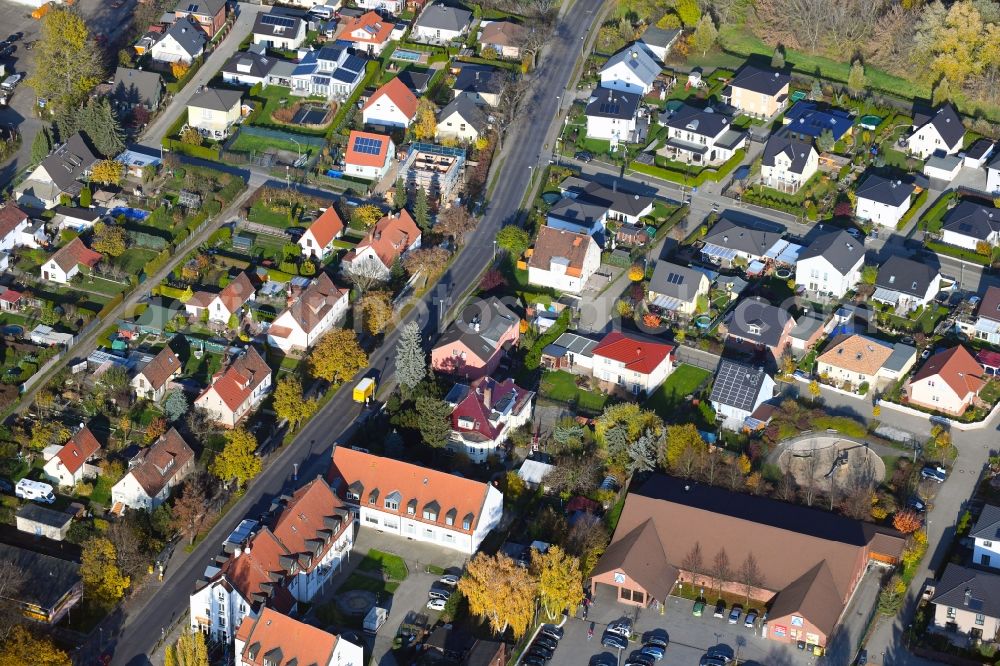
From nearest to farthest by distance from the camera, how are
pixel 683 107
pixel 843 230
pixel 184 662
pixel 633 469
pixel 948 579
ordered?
pixel 184 662 < pixel 948 579 < pixel 633 469 < pixel 843 230 < pixel 683 107

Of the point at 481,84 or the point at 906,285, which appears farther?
the point at 481,84

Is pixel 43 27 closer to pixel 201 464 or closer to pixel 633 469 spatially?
pixel 201 464

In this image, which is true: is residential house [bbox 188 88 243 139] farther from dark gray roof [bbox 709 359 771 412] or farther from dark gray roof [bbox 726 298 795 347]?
dark gray roof [bbox 709 359 771 412]

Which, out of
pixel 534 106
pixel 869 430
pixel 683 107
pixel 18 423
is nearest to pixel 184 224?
pixel 18 423

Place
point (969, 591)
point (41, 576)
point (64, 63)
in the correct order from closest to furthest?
point (969, 591), point (41, 576), point (64, 63)

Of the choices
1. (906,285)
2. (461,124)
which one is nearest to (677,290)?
(906,285)

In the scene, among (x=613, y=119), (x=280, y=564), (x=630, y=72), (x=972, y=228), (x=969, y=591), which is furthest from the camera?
(x=630, y=72)

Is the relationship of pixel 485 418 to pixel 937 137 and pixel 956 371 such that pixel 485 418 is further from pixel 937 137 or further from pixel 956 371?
pixel 937 137

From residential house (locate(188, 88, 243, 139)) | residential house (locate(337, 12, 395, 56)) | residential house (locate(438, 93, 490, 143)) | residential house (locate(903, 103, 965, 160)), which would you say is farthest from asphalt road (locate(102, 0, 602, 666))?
residential house (locate(903, 103, 965, 160))
